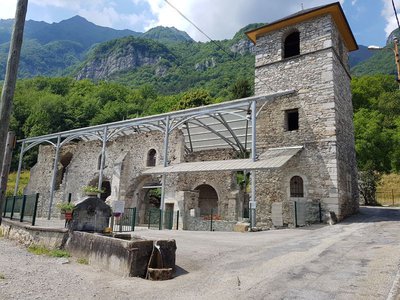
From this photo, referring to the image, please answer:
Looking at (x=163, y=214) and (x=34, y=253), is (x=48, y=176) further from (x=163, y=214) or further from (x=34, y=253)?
(x=34, y=253)

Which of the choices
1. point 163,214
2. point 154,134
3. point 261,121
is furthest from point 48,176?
point 261,121

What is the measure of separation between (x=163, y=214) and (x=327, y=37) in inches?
400

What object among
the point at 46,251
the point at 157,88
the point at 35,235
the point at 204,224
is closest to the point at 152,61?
the point at 157,88

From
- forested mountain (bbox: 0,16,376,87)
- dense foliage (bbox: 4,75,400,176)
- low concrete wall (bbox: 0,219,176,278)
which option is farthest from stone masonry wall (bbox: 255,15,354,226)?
forested mountain (bbox: 0,16,376,87)

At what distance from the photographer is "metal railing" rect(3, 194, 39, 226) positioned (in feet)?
30.3

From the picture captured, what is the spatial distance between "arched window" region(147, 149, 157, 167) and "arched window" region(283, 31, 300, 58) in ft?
30.2

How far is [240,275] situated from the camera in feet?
14.9

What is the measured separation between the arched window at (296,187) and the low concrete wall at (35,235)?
861 cm

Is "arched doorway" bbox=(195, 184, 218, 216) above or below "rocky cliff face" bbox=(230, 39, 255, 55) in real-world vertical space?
below

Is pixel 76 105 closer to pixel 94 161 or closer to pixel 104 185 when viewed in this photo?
pixel 104 185

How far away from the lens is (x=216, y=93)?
45844mm

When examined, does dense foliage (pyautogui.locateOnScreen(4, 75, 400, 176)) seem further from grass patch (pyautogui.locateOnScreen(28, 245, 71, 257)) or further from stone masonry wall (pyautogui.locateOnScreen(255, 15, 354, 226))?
grass patch (pyautogui.locateOnScreen(28, 245, 71, 257))

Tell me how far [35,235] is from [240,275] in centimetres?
556

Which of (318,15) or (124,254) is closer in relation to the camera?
(124,254)
